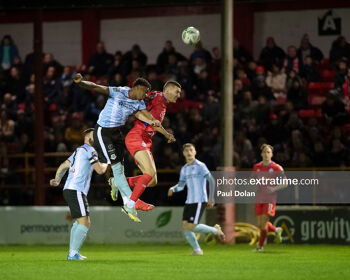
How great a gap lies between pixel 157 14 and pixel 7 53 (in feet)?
15.4

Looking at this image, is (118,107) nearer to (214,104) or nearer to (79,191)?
(79,191)

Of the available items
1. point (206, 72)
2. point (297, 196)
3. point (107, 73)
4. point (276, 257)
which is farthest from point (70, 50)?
point (276, 257)

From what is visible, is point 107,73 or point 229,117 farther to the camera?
point 107,73

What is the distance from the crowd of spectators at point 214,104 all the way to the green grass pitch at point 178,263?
2.97m

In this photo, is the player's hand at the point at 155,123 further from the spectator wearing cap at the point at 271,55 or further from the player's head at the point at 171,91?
the spectator wearing cap at the point at 271,55

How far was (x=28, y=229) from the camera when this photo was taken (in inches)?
792

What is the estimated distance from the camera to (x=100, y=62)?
24734 millimetres

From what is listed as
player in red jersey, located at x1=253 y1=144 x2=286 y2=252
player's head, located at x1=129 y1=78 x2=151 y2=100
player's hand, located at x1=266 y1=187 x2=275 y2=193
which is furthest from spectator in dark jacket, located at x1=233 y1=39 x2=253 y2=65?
player's head, located at x1=129 y1=78 x2=151 y2=100

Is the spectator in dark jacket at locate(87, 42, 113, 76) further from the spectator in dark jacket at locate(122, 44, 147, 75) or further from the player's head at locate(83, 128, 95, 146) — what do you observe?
the player's head at locate(83, 128, 95, 146)

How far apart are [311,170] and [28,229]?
6.43 metres

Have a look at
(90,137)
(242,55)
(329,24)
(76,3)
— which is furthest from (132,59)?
(90,137)

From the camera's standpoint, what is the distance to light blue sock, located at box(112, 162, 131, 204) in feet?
42.6

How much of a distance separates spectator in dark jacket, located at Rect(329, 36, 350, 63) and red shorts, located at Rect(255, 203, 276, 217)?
7.49 metres

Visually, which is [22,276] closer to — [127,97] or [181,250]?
[127,97]
